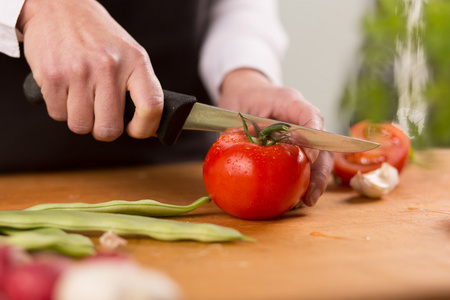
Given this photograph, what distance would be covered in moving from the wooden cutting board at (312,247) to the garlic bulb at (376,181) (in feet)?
0.11

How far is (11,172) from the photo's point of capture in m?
2.05

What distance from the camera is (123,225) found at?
1.10 metres

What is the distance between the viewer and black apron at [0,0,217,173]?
2.02 m

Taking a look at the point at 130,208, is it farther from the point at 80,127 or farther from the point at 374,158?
the point at 374,158

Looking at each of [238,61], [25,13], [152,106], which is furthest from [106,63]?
[238,61]

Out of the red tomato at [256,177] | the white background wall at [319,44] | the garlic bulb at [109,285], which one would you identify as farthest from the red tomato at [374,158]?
the white background wall at [319,44]

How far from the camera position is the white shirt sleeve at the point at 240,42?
6.68ft

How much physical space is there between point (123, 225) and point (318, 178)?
57 centimetres

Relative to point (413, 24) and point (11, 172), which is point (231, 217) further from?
point (11, 172)

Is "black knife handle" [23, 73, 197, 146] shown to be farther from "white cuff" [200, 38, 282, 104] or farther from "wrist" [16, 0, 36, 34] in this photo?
"white cuff" [200, 38, 282, 104]

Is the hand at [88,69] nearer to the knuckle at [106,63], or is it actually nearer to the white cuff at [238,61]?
the knuckle at [106,63]

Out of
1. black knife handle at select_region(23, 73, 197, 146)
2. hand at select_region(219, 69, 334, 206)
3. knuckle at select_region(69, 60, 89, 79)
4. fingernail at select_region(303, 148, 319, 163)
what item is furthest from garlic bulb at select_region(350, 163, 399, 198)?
knuckle at select_region(69, 60, 89, 79)

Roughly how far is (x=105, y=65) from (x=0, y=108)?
91 cm

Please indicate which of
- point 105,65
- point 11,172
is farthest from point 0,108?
point 105,65
